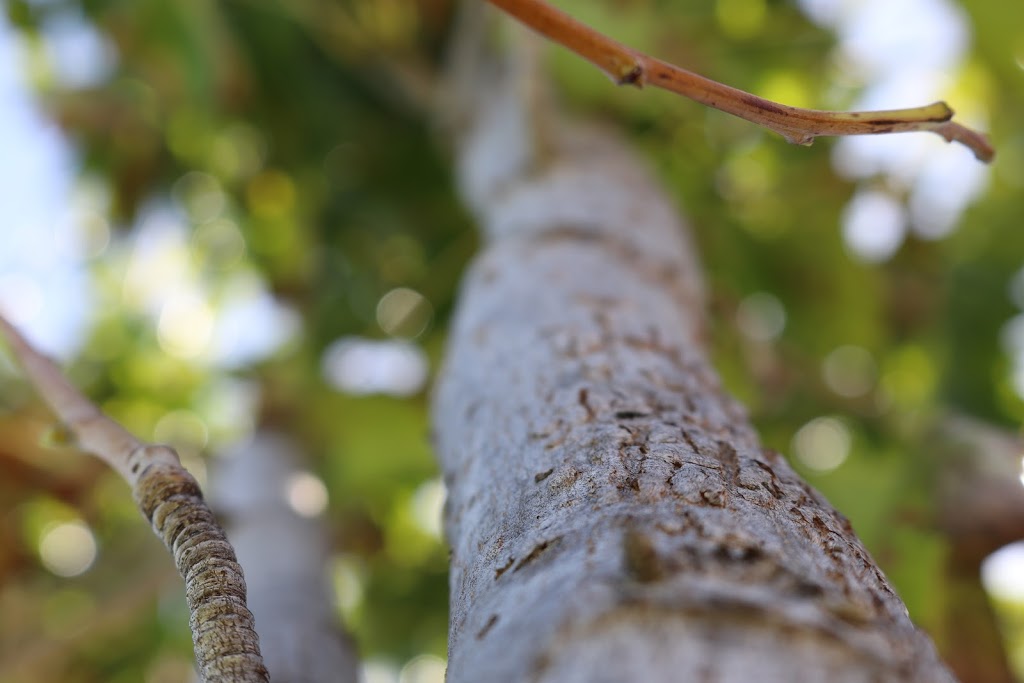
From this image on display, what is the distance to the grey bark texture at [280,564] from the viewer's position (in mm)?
723

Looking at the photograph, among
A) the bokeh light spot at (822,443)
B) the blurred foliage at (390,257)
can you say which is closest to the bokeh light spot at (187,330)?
the blurred foliage at (390,257)

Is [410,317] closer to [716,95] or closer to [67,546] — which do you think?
[67,546]

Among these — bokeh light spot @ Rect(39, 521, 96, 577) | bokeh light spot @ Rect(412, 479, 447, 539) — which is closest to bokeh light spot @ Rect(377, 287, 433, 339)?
bokeh light spot @ Rect(412, 479, 447, 539)

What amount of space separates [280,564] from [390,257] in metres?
0.74

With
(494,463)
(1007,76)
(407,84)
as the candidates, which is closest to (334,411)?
(407,84)

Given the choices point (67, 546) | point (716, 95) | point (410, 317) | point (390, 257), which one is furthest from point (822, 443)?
point (67, 546)

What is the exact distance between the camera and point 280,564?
0.97 meters

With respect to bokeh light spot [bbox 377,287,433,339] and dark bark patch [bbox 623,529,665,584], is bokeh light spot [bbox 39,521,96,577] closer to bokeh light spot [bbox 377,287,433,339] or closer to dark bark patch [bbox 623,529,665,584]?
bokeh light spot [bbox 377,287,433,339]

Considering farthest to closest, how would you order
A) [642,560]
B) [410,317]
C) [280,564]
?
1. [410,317]
2. [280,564]
3. [642,560]

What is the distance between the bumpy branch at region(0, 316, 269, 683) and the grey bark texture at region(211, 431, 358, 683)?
230 mm

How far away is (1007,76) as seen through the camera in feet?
4.36

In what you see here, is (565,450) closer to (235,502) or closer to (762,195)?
(235,502)

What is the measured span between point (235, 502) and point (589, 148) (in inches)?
24.9

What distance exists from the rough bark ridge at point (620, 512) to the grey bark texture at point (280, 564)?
0.81ft
